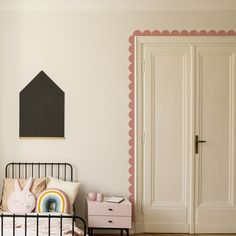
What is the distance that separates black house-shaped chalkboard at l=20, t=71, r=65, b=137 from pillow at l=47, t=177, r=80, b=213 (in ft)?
1.76

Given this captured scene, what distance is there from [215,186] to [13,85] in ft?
8.52

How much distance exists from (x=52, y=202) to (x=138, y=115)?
133 centimetres

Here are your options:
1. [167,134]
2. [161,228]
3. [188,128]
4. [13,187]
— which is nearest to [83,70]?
[167,134]

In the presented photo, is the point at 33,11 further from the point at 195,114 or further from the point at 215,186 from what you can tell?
the point at 215,186

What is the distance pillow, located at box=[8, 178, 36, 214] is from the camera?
2898 millimetres

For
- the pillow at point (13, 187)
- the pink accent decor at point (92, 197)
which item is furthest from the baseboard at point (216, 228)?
the pillow at point (13, 187)

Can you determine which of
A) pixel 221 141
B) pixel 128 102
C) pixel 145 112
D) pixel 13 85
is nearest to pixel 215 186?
pixel 221 141

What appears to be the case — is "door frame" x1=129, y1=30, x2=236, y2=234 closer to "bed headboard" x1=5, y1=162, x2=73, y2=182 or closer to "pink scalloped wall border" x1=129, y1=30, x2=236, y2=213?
"pink scalloped wall border" x1=129, y1=30, x2=236, y2=213

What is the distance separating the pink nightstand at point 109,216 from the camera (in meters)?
3.05

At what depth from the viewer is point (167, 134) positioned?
11.3 ft

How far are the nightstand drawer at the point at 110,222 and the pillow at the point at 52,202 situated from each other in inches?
13.0

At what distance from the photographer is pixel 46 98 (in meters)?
3.41

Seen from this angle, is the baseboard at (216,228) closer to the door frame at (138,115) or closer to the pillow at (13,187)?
the door frame at (138,115)

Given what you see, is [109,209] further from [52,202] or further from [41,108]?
[41,108]
